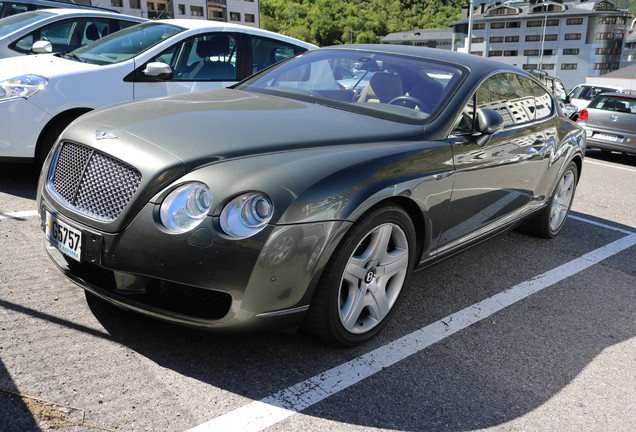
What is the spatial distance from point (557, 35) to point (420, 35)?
35.8 meters

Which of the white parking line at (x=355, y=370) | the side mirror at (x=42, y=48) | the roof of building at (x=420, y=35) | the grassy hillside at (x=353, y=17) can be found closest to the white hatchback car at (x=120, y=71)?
the side mirror at (x=42, y=48)

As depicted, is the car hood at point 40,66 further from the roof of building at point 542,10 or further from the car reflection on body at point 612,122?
the roof of building at point 542,10

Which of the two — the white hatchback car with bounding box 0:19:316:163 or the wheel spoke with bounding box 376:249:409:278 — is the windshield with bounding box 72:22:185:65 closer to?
the white hatchback car with bounding box 0:19:316:163

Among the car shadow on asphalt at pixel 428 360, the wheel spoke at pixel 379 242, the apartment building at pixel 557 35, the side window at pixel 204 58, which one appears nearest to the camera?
the car shadow on asphalt at pixel 428 360

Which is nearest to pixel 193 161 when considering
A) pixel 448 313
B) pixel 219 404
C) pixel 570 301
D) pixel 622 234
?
pixel 219 404

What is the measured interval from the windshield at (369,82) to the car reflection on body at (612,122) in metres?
8.34

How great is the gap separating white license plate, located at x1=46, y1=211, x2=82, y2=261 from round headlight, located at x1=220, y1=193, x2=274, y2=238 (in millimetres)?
730

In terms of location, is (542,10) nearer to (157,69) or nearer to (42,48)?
(42,48)

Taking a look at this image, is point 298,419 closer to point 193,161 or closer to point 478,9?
point 193,161

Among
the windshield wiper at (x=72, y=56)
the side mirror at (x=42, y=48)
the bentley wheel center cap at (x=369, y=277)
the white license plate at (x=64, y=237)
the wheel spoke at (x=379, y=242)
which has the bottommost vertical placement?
the bentley wheel center cap at (x=369, y=277)

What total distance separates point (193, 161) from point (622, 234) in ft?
15.5

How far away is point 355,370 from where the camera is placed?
2777mm

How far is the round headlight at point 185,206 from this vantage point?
7.93 feet

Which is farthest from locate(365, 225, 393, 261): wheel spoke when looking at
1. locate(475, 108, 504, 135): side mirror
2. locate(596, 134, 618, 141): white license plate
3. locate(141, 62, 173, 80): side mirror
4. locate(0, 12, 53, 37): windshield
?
locate(596, 134, 618, 141): white license plate
